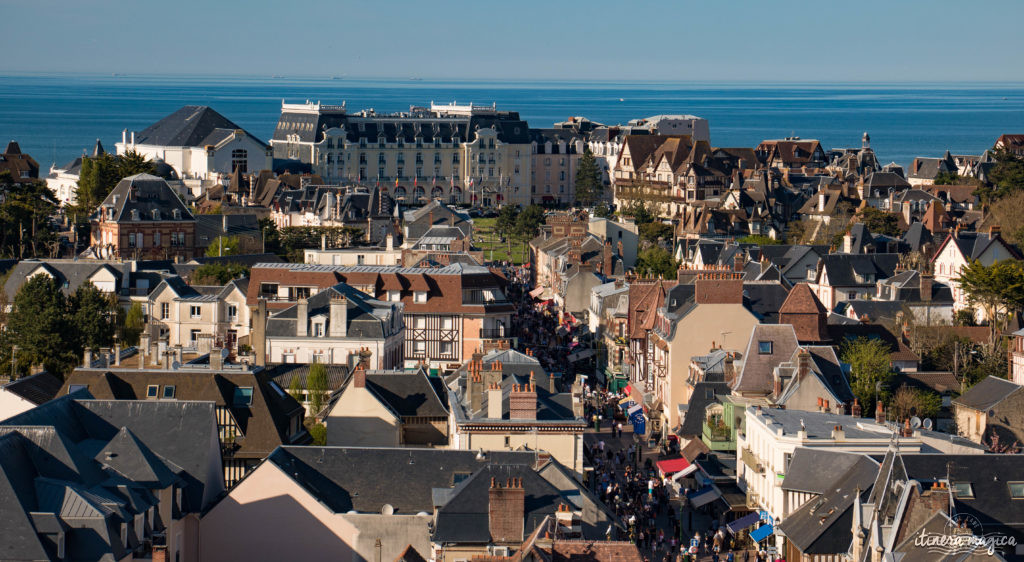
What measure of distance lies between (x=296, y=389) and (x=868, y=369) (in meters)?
20.3

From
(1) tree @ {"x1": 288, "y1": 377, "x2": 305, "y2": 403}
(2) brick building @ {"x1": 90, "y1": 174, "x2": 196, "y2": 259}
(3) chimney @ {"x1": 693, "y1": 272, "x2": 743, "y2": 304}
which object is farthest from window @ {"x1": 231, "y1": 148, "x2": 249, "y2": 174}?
(1) tree @ {"x1": 288, "y1": 377, "x2": 305, "y2": 403}

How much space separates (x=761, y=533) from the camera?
4444 centimetres

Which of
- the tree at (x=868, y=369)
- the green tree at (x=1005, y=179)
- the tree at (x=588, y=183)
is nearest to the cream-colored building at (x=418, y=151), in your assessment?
the tree at (x=588, y=183)

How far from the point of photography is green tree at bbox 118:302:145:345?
223 feet

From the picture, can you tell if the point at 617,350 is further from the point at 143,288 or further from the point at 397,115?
the point at 397,115

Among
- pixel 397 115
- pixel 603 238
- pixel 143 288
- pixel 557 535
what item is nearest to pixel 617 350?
pixel 143 288

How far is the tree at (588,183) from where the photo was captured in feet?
569

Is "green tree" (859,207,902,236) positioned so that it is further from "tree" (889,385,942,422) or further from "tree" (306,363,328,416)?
"tree" (306,363,328,416)

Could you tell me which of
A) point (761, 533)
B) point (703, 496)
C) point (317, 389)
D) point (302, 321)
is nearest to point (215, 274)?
point (302, 321)

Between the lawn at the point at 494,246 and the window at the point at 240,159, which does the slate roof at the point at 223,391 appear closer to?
the lawn at the point at 494,246

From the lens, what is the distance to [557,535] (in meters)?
31.9

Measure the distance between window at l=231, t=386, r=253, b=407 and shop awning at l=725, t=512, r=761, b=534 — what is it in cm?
1375

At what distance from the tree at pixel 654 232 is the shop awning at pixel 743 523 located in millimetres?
74639

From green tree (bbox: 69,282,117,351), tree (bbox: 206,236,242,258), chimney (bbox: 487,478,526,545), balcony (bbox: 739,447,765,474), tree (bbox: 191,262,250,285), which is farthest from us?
tree (bbox: 206,236,242,258)
